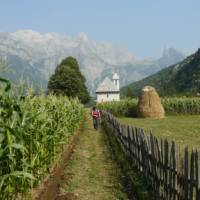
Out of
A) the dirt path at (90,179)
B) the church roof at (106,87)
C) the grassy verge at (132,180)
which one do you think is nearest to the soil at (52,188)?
the dirt path at (90,179)

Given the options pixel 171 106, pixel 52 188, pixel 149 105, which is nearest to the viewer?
pixel 52 188

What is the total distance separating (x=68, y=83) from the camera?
248 feet

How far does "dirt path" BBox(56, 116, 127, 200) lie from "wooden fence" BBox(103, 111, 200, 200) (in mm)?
909

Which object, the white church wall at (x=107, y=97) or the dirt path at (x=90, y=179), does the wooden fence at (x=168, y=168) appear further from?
the white church wall at (x=107, y=97)

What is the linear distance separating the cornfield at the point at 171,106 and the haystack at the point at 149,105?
448cm

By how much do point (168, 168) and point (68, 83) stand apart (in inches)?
2653

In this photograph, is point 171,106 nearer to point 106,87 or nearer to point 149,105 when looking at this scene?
point 149,105

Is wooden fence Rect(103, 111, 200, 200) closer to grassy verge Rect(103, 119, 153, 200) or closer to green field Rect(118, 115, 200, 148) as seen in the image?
grassy verge Rect(103, 119, 153, 200)

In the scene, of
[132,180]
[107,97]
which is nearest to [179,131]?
[132,180]

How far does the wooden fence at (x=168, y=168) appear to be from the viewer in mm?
7213

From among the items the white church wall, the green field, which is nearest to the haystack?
the green field

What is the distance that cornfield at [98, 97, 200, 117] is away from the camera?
1996 inches

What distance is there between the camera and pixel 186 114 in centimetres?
5112

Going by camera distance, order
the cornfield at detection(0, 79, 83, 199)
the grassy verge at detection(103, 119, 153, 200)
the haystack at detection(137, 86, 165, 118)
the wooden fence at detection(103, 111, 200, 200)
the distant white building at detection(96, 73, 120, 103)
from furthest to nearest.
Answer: the distant white building at detection(96, 73, 120, 103), the haystack at detection(137, 86, 165, 118), the grassy verge at detection(103, 119, 153, 200), the cornfield at detection(0, 79, 83, 199), the wooden fence at detection(103, 111, 200, 200)
